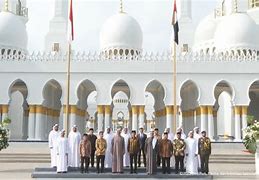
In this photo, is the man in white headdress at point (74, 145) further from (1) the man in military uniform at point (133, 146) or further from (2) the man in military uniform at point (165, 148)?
(2) the man in military uniform at point (165, 148)

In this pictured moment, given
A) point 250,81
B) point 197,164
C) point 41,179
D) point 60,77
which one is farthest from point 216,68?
point 41,179

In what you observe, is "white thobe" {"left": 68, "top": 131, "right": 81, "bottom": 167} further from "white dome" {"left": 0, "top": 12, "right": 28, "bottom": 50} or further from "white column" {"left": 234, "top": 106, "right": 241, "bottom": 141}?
"white dome" {"left": 0, "top": 12, "right": 28, "bottom": 50}

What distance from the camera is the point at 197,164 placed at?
1041cm

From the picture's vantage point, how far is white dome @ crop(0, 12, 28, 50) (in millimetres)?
24422

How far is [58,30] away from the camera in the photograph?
28.1 metres

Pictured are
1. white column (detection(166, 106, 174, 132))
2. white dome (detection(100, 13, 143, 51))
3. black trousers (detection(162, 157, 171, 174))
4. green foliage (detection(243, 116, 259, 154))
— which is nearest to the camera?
black trousers (detection(162, 157, 171, 174))

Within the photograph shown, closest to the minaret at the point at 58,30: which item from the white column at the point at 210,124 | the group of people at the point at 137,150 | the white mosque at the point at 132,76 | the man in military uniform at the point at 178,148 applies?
the white mosque at the point at 132,76

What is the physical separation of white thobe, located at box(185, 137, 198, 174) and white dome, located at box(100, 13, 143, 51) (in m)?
14.8

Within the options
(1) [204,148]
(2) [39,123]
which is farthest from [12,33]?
(1) [204,148]

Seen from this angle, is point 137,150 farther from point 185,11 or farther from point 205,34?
point 185,11

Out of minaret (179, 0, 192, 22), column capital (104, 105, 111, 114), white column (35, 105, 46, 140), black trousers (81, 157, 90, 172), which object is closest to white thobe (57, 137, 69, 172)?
black trousers (81, 157, 90, 172)

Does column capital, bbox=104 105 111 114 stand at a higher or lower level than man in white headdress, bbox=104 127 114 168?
higher

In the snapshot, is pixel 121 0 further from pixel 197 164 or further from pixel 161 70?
pixel 197 164

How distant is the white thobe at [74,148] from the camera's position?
10.9m
